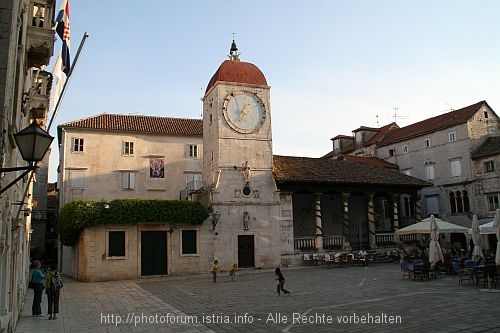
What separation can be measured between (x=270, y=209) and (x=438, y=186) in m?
18.4

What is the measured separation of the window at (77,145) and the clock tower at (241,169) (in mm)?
12527

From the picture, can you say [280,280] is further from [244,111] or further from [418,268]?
[244,111]

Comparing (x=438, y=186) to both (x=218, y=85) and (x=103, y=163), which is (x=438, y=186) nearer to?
(x=218, y=85)

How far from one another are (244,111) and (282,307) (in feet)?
58.3

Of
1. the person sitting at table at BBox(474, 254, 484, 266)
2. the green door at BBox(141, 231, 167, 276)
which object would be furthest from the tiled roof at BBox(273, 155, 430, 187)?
the person sitting at table at BBox(474, 254, 484, 266)

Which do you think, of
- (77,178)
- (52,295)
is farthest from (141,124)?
(52,295)

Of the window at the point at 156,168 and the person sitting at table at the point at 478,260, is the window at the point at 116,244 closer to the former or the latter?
the window at the point at 156,168

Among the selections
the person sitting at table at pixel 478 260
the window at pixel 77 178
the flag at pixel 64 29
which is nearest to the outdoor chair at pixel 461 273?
the person sitting at table at pixel 478 260

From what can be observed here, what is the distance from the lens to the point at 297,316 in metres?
11.6

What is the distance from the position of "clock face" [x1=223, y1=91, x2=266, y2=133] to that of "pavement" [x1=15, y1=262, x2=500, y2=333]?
11774 mm

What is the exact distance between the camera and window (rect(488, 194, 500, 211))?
33.0 metres

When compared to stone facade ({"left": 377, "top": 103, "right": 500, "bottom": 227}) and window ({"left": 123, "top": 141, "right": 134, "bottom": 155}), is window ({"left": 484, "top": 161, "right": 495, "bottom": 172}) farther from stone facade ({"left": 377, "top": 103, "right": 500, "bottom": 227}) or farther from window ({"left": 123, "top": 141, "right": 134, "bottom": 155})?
window ({"left": 123, "top": 141, "right": 134, "bottom": 155})

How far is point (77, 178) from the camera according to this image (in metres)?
35.2

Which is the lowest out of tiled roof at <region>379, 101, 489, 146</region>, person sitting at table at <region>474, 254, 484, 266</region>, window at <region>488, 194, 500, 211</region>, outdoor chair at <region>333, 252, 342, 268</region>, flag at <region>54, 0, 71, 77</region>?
outdoor chair at <region>333, 252, 342, 268</region>
